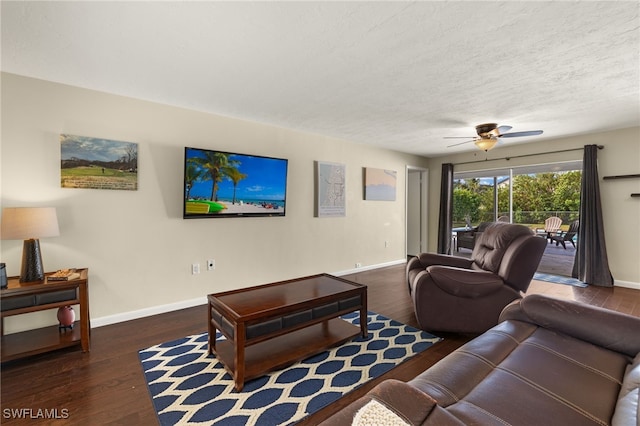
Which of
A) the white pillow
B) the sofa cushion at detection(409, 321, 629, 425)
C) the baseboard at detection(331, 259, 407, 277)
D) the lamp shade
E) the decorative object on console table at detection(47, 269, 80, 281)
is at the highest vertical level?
the lamp shade

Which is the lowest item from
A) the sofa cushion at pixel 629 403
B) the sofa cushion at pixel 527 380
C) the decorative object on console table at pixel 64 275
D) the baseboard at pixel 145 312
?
the baseboard at pixel 145 312

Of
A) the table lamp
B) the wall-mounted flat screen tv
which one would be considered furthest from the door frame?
the table lamp

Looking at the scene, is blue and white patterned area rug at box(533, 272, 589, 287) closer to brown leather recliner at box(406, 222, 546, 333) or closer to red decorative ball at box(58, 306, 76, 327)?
brown leather recliner at box(406, 222, 546, 333)

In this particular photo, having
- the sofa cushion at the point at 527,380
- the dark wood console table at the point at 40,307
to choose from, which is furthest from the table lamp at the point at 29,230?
the sofa cushion at the point at 527,380

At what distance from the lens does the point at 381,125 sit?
400 centimetres

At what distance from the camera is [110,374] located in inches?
81.1

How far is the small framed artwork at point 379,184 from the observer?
5.26 metres

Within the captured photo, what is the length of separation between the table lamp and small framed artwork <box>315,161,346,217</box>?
307 centimetres

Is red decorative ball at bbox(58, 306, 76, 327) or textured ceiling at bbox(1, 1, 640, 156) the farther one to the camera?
red decorative ball at bbox(58, 306, 76, 327)

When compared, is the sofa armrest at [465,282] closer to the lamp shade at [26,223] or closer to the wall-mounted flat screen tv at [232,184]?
the wall-mounted flat screen tv at [232,184]

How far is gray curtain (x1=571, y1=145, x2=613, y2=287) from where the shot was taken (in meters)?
4.30

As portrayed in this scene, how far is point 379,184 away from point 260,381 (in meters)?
4.16

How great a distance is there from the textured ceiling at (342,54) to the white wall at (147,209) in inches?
9.6

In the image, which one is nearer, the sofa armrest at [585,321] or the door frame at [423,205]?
the sofa armrest at [585,321]
